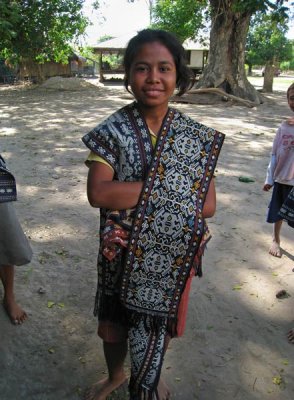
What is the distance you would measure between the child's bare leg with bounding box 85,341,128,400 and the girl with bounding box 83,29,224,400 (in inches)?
13.1

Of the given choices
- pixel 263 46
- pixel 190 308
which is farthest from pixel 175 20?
pixel 190 308

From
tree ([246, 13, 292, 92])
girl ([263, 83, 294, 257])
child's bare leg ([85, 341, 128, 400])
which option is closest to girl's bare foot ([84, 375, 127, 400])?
child's bare leg ([85, 341, 128, 400])

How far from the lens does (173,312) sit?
1.46 meters

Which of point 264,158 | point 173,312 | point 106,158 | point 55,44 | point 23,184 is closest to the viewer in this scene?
point 106,158

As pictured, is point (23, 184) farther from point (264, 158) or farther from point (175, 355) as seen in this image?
point (264, 158)

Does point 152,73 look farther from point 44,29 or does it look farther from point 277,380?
point 44,29

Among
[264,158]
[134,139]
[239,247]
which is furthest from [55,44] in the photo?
[134,139]

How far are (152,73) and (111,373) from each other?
4.42ft

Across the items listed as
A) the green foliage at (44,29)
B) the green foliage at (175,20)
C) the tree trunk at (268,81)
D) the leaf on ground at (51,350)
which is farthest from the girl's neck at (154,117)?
the green foliage at (175,20)

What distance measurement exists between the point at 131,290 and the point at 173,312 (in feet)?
0.66

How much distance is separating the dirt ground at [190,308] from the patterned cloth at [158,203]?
0.74m

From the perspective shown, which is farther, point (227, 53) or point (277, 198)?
point (227, 53)

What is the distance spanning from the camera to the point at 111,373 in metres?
1.79

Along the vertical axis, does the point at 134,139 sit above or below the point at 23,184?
above
